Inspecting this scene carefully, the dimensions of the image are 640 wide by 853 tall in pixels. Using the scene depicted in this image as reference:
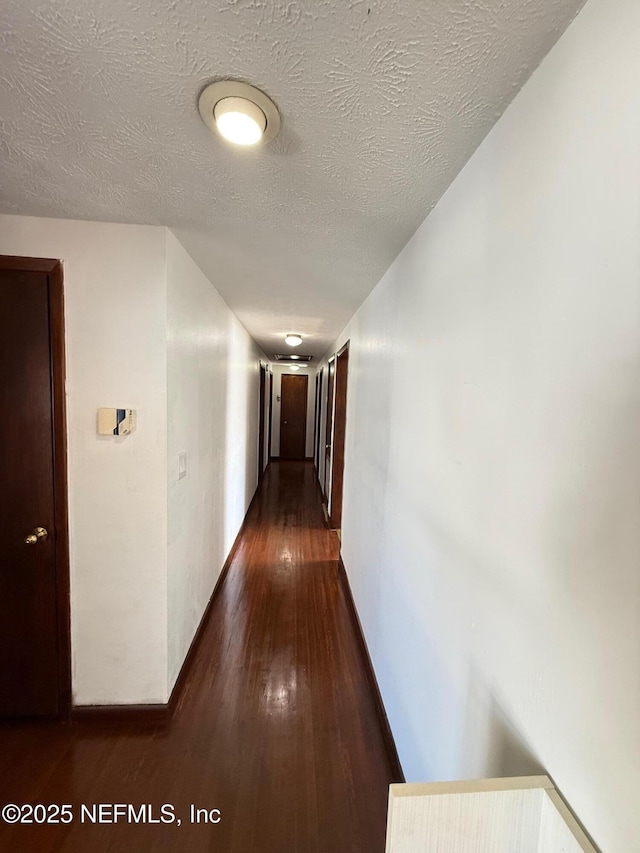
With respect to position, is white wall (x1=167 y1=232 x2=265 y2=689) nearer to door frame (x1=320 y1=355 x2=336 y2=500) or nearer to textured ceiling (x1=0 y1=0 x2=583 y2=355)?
textured ceiling (x1=0 y1=0 x2=583 y2=355)

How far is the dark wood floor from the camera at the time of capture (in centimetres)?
120

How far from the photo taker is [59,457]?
4.96 feet

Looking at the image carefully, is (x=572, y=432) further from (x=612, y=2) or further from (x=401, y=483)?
(x=401, y=483)

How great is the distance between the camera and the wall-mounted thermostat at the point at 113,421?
1.51 m

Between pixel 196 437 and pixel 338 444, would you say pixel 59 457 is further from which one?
pixel 338 444

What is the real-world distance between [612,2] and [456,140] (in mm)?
400

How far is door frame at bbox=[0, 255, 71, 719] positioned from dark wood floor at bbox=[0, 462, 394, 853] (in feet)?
0.85

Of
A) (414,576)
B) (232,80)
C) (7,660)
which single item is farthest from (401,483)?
(7,660)

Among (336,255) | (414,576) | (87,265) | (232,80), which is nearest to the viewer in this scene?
(232,80)

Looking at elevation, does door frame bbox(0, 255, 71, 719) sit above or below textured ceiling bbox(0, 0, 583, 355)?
below

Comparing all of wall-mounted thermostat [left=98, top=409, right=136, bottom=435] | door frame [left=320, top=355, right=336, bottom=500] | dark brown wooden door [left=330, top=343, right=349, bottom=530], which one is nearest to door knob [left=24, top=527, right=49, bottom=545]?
wall-mounted thermostat [left=98, top=409, right=136, bottom=435]

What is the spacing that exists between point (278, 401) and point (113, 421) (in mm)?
6463

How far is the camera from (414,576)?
131cm

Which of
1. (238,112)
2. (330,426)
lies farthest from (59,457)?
(330,426)
